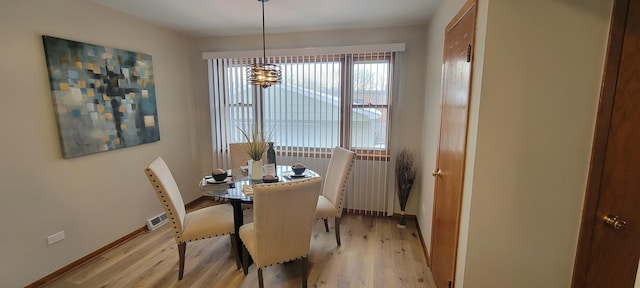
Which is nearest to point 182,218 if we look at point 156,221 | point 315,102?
point 156,221

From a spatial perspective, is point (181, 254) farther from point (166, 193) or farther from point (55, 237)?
point (55, 237)

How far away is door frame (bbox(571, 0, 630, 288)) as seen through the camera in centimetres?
117

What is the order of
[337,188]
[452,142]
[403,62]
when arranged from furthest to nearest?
[403,62]
[337,188]
[452,142]

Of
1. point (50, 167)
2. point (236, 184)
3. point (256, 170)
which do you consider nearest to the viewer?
point (50, 167)

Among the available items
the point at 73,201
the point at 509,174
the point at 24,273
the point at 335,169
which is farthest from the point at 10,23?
the point at 509,174

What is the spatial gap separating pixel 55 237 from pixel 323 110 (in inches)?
113

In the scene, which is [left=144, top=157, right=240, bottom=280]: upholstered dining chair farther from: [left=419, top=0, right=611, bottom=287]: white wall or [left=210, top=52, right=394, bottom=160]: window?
[left=419, top=0, right=611, bottom=287]: white wall

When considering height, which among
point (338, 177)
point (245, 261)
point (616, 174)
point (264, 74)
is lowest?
point (245, 261)

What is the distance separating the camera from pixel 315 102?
11.8 feet

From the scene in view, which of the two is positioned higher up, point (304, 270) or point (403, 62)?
point (403, 62)

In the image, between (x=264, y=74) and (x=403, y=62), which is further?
(x=403, y=62)

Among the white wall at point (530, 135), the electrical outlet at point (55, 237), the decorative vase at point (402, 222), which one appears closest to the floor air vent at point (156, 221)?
the electrical outlet at point (55, 237)

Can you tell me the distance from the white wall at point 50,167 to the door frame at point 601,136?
3584mm

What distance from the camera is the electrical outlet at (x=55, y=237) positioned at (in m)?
2.31
